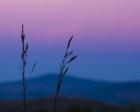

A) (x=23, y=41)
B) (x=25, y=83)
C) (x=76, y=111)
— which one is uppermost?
(x=23, y=41)

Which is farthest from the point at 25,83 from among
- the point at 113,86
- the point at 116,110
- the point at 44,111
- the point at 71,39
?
the point at 113,86

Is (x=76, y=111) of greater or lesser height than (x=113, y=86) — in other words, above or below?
above

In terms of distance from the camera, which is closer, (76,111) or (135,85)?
(76,111)

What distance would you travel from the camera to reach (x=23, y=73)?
185 inches

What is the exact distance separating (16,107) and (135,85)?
112ft

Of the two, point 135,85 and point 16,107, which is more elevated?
point 16,107

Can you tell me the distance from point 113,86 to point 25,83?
147ft

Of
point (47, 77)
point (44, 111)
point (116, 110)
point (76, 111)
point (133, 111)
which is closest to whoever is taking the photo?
point (76, 111)

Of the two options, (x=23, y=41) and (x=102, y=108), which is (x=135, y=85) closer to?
(x=102, y=108)

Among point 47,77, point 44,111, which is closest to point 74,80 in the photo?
point 47,77

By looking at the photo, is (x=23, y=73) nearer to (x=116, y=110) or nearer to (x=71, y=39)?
(x=71, y=39)

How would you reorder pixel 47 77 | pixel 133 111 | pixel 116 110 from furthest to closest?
pixel 47 77, pixel 116 110, pixel 133 111

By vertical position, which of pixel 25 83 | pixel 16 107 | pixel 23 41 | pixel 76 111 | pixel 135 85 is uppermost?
pixel 23 41

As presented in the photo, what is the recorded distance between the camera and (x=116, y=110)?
51.7ft
